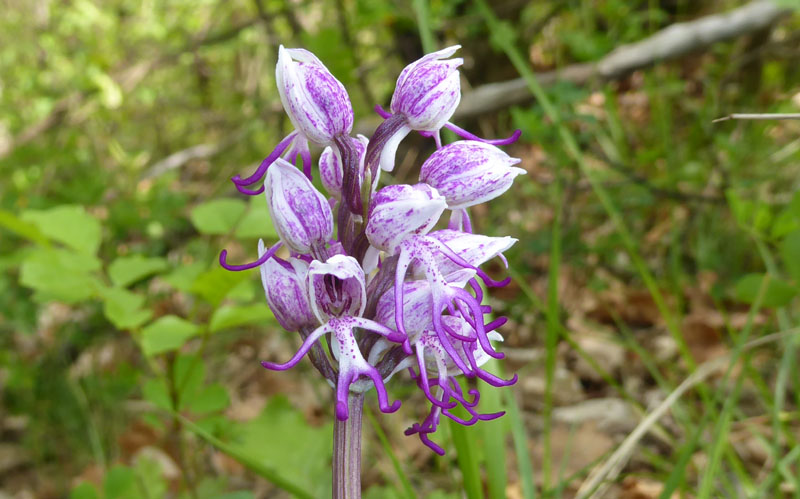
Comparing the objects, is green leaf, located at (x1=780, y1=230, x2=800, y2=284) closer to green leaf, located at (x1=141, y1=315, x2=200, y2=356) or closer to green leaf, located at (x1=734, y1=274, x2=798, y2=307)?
green leaf, located at (x1=734, y1=274, x2=798, y2=307)

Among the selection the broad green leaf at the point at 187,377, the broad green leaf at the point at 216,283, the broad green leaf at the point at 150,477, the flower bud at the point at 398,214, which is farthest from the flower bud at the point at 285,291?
the broad green leaf at the point at 150,477

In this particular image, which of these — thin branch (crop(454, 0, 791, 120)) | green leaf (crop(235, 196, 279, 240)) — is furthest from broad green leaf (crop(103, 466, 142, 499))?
thin branch (crop(454, 0, 791, 120))

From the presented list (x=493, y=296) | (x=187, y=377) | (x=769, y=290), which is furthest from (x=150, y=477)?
(x=493, y=296)

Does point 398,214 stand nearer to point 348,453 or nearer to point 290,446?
point 348,453

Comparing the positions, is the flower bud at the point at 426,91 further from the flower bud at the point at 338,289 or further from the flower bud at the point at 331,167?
the flower bud at the point at 338,289

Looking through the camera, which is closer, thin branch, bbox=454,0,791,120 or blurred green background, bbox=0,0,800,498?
blurred green background, bbox=0,0,800,498

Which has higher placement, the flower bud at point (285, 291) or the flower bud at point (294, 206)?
the flower bud at point (294, 206)

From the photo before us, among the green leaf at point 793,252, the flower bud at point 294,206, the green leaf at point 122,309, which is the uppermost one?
the flower bud at point 294,206
